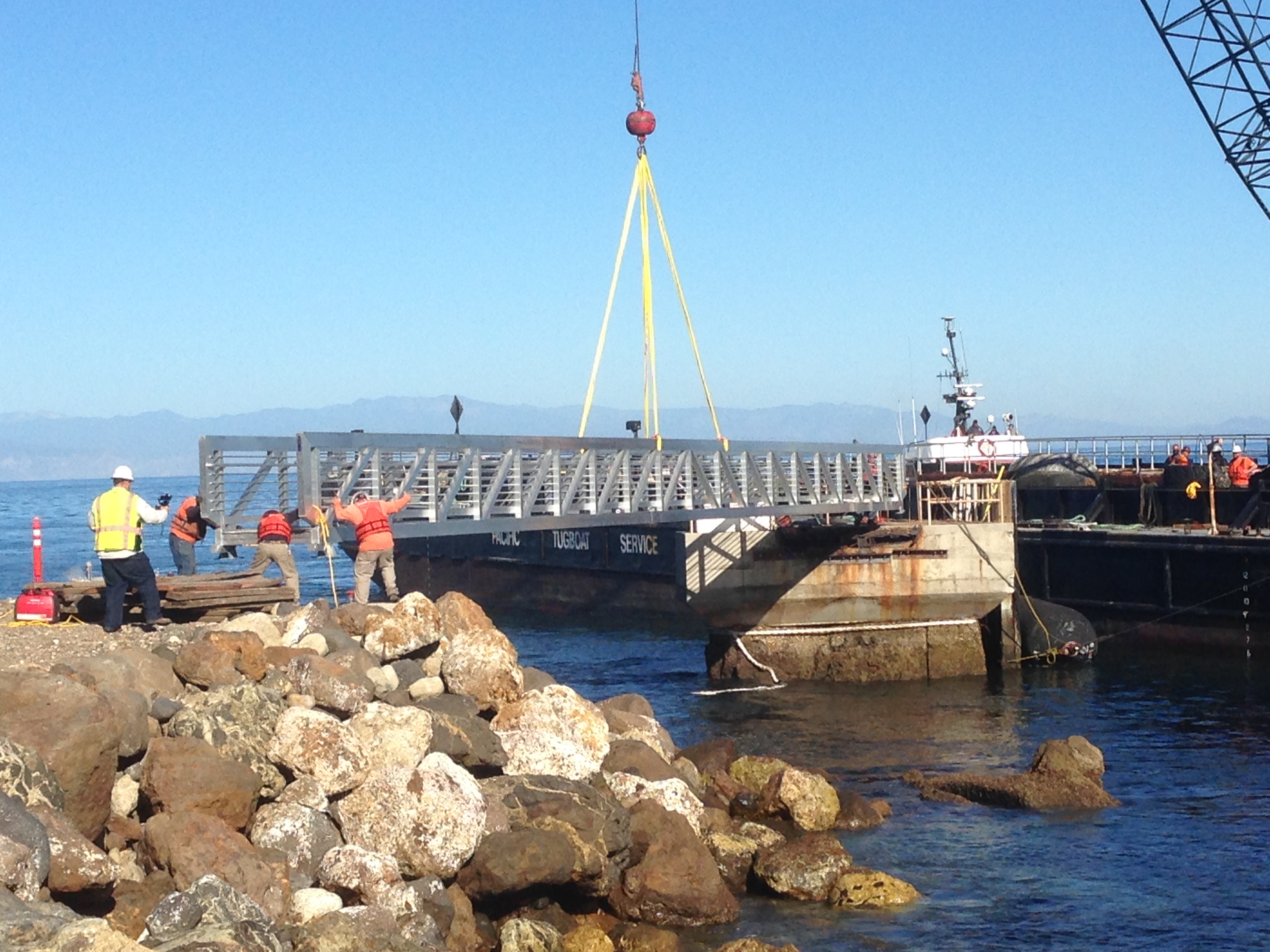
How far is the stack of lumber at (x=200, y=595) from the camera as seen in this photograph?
16.8m

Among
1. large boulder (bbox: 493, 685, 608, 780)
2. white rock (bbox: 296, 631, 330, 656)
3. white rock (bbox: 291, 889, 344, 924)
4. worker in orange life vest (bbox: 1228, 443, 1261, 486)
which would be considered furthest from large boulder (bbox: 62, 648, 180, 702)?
worker in orange life vest (bbox: 1228, 443, 1261, 486)

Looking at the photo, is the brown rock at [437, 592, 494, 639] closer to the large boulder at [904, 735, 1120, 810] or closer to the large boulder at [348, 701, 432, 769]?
the large boulder at [348, 701, 432, 769]

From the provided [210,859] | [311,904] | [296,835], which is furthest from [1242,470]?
[210,859]

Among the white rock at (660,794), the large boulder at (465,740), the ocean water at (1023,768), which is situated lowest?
the ocean water at (1023,768)

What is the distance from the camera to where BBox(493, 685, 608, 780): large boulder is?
1494 cm

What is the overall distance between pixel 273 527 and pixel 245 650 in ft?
12.2

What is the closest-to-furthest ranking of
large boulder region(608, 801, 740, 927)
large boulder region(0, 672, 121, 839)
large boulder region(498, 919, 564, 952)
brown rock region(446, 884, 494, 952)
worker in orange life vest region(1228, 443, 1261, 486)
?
large boulder region(0, 672, 121, 839)
brown rock region(446, 884, 494, 952)
large boulder region(498, 919, 564, 952)
large boulder region(608, 801, 740, 927)
worker in orange life vest region(1228, 443, 1261, 486)

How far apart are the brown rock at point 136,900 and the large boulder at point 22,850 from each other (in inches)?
31.0

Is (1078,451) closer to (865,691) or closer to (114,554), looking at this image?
(865,691)

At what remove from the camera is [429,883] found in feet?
38.9

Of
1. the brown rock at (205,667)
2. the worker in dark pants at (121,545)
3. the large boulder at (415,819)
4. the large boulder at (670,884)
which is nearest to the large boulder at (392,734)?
the large boulder at (415,819)

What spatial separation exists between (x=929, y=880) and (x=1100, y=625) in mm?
23030

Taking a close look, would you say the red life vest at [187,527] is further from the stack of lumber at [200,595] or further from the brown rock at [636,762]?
the brown rock at [636,762]

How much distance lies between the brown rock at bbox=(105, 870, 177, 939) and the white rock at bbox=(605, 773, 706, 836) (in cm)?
568
